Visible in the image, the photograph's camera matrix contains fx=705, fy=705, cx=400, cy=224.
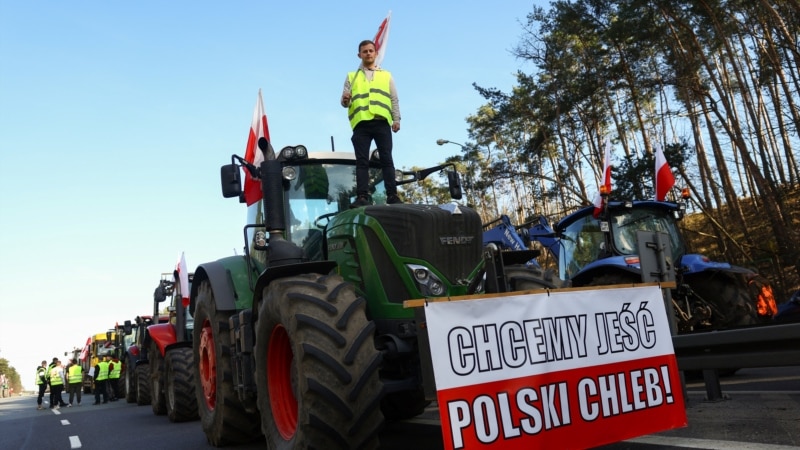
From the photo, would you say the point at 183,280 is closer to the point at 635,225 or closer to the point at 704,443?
the point at 635,225

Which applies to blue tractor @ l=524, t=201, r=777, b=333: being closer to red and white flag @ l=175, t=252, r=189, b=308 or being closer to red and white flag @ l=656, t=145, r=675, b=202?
red and white flag @ l=656, t=145, r=675, b=202

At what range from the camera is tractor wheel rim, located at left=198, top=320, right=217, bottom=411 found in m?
7.01

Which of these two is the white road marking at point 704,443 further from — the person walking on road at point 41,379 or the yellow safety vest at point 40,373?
the yellow safety vest at point 40,373

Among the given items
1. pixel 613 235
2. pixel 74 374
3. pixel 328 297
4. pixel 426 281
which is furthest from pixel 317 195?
pixel 74 374

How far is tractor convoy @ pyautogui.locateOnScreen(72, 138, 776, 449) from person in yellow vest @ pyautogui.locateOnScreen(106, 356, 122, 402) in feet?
56.7

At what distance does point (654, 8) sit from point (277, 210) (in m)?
21.7

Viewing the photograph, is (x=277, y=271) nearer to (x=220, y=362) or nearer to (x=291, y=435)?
(x=291, y=435)

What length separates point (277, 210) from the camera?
19.2 ft

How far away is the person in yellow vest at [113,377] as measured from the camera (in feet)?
76.0

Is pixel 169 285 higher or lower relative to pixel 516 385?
higher

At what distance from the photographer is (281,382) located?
204 inches

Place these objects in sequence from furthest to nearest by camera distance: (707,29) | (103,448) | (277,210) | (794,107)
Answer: (707,29) → (794,107) → (103,448) → (277,210)

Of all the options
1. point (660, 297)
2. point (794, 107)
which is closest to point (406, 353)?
point (660, 297)

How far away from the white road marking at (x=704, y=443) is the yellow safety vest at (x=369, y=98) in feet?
10.7
